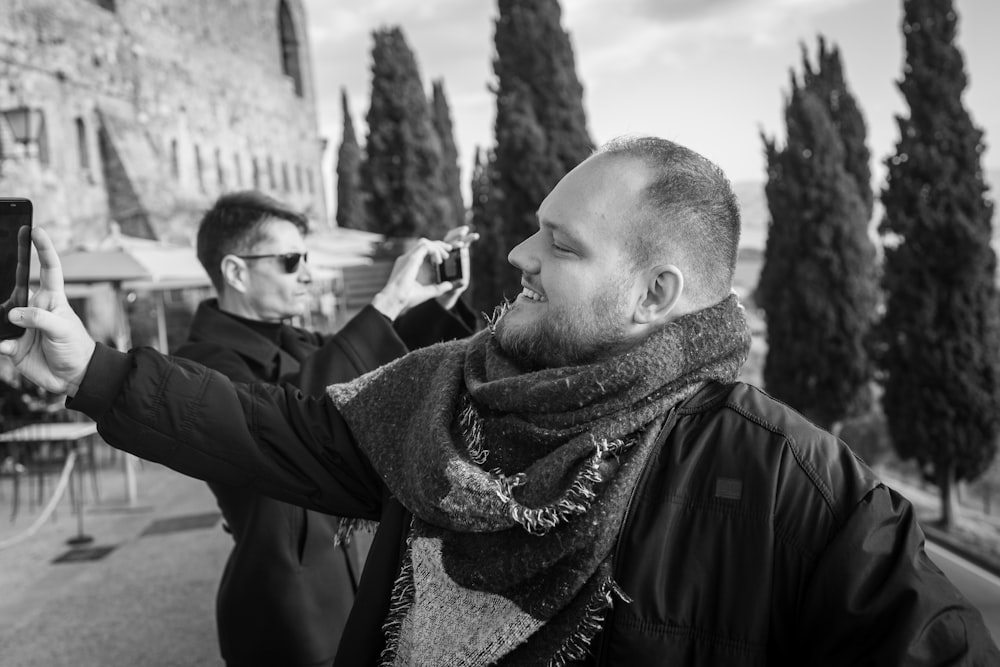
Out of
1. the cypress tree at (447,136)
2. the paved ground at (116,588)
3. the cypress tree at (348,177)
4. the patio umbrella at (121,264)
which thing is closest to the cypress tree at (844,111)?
the cypress tree at (447,136)

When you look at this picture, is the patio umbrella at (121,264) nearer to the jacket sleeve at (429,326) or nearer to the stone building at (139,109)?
the stone building at (139,109)

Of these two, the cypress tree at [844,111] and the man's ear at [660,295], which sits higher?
the cypress tree at [844,111]

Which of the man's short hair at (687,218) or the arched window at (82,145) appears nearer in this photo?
the man's short hair at (687,218)

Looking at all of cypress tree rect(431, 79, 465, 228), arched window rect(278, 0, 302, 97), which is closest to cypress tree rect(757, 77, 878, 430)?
cypress tree rect(431, 79, 465, 228)

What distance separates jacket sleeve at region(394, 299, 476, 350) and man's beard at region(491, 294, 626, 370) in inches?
41.0

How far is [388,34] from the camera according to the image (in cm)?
2067

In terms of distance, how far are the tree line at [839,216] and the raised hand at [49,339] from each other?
38.7ft

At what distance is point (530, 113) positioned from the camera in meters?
15.3

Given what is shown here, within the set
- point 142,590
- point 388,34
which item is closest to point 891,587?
point 142,590

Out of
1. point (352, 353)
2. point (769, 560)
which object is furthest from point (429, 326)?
point (769, 560)

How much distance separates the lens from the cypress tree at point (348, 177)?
134 ft

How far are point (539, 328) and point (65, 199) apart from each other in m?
15.2

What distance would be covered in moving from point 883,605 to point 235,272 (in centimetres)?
205

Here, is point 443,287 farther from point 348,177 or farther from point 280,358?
point 348,177
